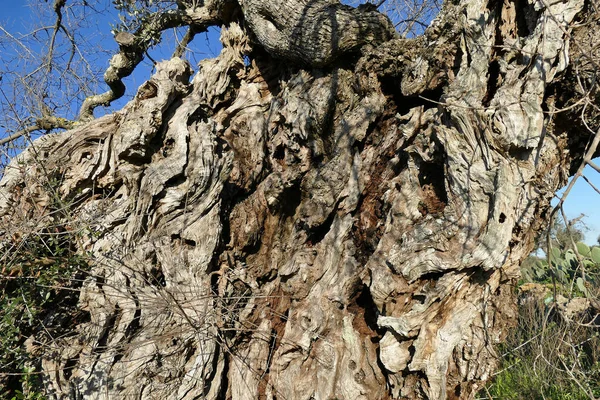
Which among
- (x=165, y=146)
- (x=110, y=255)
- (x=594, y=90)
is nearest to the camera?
(x=594, y=90)

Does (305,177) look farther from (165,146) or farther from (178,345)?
(178,345)

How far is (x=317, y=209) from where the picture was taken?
3.68 metres

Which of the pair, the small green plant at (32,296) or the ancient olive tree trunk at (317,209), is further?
the small green plant at (32,296)

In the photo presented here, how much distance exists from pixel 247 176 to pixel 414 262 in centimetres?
193

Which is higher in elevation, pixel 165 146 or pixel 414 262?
pixel 165 146

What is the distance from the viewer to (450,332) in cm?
297

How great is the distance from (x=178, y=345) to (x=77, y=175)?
2.03 metres

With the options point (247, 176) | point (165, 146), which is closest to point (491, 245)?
point (247, 176)

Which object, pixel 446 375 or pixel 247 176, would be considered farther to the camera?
pixel 247 176

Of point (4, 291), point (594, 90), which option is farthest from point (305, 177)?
point (4, 291)

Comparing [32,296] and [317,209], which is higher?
[32,296]

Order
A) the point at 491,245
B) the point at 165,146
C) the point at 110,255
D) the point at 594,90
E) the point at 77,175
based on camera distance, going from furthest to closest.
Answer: the point at 77,175 < the point at 165,146 < the point at 110,255 < the point at 594,90 < the point at 491,245

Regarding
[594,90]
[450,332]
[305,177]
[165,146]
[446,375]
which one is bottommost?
[446,375]

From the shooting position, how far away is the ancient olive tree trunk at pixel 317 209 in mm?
2980
